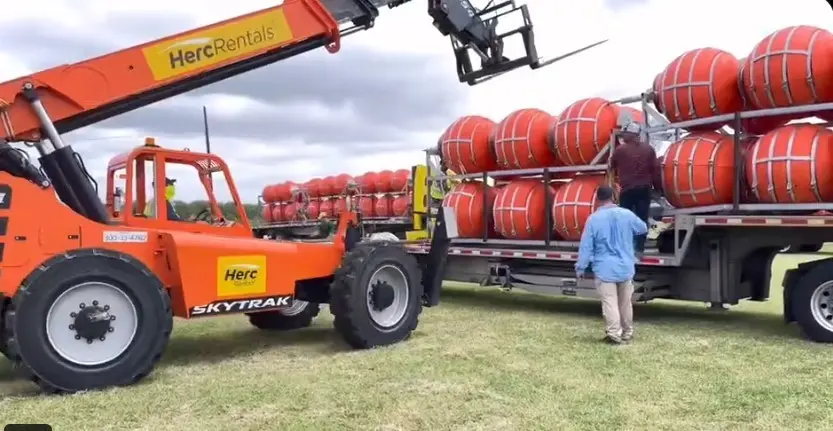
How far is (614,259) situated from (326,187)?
1865 cm

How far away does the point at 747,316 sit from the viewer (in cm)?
1018

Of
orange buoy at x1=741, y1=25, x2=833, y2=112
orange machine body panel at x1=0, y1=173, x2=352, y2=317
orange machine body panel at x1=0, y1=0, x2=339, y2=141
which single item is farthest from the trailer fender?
orange machine body panel at x1=0, y1=0, x2=339, y2=141

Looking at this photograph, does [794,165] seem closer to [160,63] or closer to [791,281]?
[791,281]

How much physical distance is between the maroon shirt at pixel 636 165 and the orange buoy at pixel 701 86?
1.90 ft

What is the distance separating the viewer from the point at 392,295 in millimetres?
8094

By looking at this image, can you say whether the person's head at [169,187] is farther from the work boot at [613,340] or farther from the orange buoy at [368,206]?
the orange buoy at [368,206]

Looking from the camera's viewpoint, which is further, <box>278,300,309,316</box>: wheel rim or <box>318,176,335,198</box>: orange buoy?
<box>318,176,335,198</box>: orange buoy

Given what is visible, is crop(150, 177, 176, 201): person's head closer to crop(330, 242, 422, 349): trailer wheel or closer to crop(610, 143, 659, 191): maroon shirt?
crop(330, 242, 422, 349): trailer wheel

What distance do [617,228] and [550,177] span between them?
10.0 feet

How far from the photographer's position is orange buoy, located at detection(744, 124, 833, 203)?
315 inches

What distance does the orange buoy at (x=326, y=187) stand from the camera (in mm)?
25906

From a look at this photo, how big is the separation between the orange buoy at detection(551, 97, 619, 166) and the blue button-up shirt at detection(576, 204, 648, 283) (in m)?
2.36

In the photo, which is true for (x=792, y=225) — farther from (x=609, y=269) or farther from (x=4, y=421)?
(x=4, y=421)

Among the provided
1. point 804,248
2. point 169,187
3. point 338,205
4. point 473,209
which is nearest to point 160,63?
point 169,187
